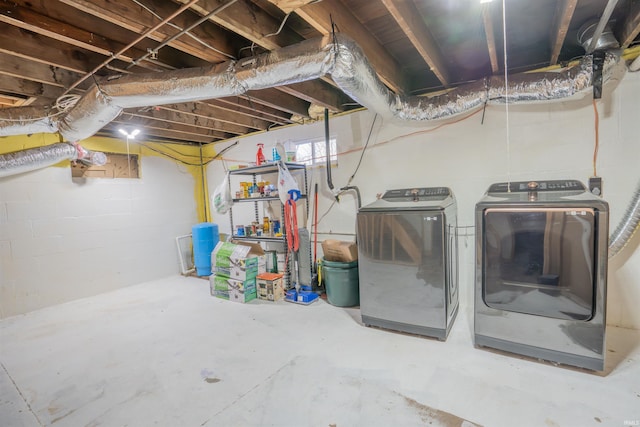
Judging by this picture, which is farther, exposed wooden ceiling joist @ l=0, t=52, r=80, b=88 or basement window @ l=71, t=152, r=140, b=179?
basement window @ l=71, t=152, r=140, b=179

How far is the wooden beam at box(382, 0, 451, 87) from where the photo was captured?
1.78m

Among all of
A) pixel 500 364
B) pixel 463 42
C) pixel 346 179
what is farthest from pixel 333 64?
pixel 500 364

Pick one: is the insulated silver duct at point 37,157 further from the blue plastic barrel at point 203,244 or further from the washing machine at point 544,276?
the washing machine at point 544,276

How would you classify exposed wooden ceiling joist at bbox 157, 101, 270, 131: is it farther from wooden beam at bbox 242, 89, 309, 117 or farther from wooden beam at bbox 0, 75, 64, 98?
wooden beam at bbox 0, 75, 64, 98

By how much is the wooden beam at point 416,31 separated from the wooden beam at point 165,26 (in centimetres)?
122

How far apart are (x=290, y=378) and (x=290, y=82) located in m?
2.12

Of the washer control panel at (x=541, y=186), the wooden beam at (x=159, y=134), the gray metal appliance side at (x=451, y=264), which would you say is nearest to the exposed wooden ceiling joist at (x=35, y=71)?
the wooden beam at (x=159, y=134)

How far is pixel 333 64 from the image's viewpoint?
1.92m

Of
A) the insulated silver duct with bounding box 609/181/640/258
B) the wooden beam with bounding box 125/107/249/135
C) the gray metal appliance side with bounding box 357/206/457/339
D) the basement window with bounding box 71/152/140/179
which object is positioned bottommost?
the gray metal appliance side with bounding box 357/206/457/339

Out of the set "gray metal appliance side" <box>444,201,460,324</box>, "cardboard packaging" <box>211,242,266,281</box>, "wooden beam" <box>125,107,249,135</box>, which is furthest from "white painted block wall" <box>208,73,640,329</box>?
"wooden beam" <box>125,107,249,135</box>

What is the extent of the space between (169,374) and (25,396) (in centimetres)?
91

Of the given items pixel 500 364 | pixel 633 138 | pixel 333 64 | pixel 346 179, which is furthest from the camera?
pixel 346 179

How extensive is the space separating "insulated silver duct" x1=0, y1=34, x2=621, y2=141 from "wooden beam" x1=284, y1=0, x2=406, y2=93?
0.13 meters

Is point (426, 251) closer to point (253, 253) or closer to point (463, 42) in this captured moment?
point (463, 42)
